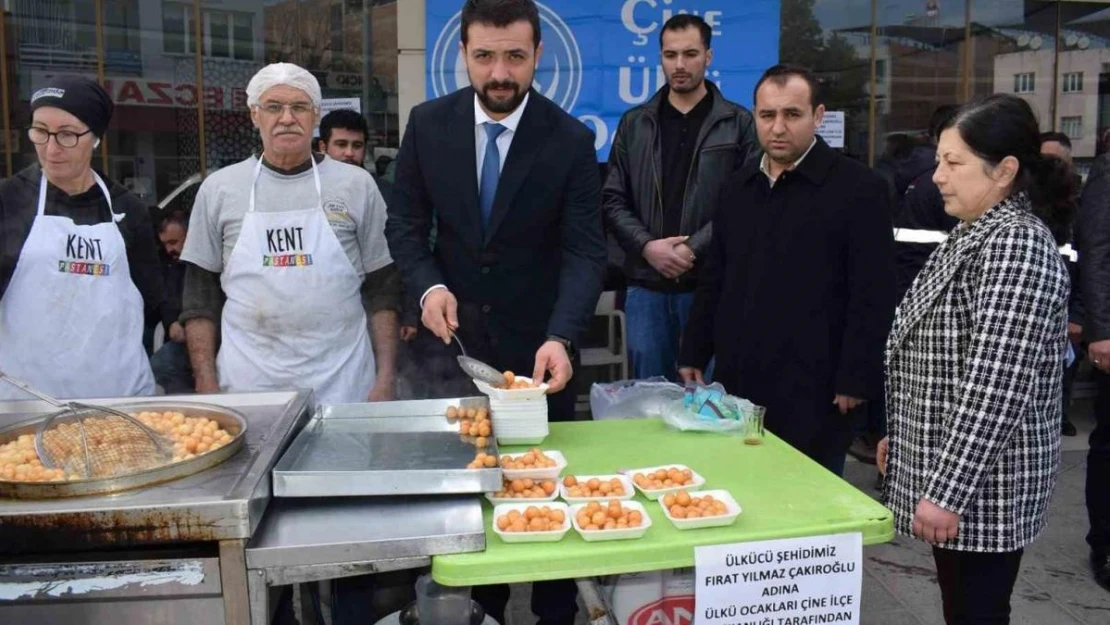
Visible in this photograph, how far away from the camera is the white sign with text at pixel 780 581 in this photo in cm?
172

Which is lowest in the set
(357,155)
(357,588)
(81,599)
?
(357,588)

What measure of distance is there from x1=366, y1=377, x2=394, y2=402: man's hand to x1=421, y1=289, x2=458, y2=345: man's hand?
57cm

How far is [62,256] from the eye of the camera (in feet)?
8.73

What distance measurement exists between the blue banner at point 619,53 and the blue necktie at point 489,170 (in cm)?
242

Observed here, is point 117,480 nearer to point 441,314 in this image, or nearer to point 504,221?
point 441,314

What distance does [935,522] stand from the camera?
2.08m

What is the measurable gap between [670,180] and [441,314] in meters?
1.50

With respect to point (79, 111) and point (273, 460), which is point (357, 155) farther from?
point (273, 460)

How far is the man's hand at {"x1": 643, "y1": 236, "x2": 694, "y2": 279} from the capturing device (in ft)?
11.1

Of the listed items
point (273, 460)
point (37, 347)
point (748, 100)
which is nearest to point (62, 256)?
point (37, 347)

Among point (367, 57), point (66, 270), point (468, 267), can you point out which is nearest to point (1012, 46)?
point (367, 57)

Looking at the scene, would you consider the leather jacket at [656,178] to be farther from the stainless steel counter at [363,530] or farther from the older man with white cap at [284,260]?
the stainless steel counter at [363,530]

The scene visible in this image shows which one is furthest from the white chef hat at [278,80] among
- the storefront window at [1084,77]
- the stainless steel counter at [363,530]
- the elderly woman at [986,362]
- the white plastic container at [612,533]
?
the storefront window at [1084,77]

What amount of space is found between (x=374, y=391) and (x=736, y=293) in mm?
1178
